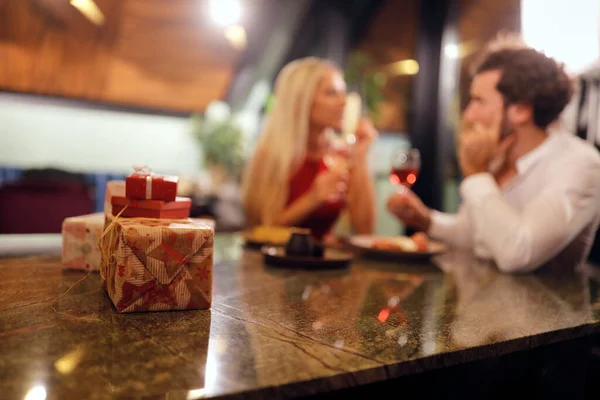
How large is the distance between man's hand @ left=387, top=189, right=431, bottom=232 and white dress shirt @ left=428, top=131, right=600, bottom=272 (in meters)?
0.36

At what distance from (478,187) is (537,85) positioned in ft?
1.36

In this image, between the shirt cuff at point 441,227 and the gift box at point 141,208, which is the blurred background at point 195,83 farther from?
the gift box at point 141,208

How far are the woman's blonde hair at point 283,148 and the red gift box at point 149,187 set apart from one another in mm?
1271

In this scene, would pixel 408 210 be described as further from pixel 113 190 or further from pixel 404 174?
pixel 113 190

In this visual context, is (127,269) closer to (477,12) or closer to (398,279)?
(398,279)

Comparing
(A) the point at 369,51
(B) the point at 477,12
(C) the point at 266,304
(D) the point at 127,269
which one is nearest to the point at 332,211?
(C) the point at 266,304

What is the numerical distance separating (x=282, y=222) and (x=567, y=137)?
120 cm

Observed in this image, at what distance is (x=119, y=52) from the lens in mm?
4141

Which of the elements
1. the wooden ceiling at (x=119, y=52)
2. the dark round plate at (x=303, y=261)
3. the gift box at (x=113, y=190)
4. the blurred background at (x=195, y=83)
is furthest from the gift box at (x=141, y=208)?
the wooden ceiling at (x=119, y=52)

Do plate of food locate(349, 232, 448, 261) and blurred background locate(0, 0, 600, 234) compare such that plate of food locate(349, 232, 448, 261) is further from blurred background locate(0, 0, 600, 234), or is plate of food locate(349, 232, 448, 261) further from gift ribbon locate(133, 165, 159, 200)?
blurred background locate(0, 0, 600, 234)

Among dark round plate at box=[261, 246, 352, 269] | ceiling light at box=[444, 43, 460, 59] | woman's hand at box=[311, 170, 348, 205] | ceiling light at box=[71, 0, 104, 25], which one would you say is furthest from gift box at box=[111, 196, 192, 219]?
ceiling light at box=[71, 0, 104, 25]

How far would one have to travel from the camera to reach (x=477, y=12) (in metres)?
3.07

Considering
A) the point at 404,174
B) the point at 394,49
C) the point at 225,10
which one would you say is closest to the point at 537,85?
the point at 404,174

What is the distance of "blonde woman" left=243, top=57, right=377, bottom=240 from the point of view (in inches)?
86.1
